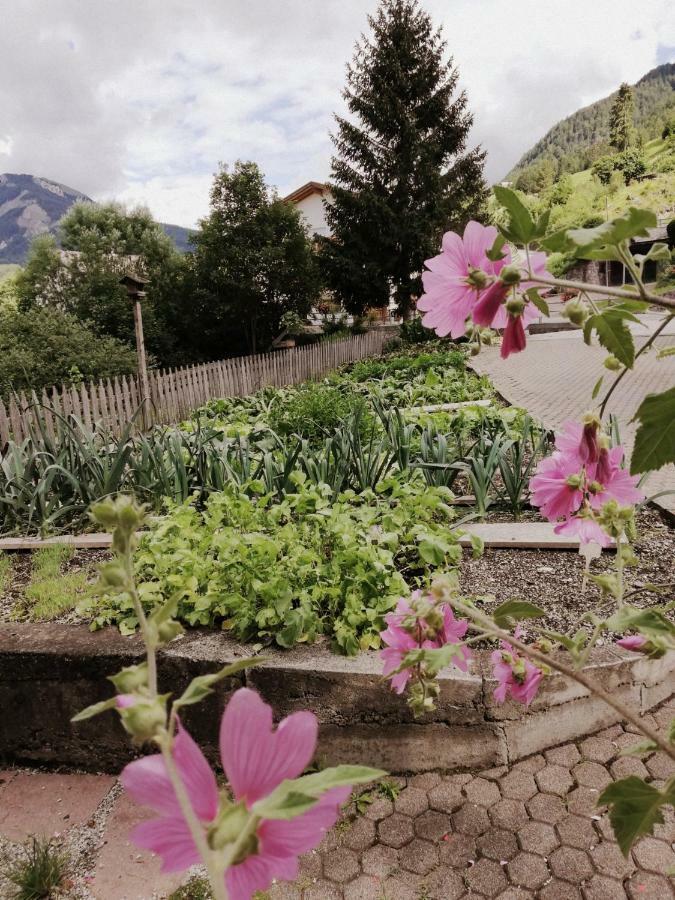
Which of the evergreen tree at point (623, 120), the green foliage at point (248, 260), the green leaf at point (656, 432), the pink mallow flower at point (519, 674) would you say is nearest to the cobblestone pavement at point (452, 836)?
the pink mallow flower at point (519, 674)

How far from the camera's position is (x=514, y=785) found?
6.64ft

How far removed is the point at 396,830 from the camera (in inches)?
74.8

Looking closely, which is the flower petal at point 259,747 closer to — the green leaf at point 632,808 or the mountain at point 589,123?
the green leaf at point 632,808

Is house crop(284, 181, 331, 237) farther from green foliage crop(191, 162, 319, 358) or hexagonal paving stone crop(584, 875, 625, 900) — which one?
hexagonal paving stone crop(584, 875, 625, 900)

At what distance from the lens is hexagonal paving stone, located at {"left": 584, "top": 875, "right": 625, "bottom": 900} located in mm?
1643

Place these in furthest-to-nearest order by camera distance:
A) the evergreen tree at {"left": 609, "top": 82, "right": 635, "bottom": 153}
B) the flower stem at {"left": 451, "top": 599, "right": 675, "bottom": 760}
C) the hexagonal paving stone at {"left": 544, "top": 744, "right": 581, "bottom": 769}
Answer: the evergreen tree at {"left": 609, "top": 82, "right": 635, "bottom": 153}
the hexagonal paving stone at {"left": 544, "top": 744, "right": 581, "bottom": 769}
the flower stem at {"left": 451, "top": 599, "right": 675, "bottom": 760}

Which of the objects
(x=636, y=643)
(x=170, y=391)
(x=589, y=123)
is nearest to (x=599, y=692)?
(x=636, y=643)

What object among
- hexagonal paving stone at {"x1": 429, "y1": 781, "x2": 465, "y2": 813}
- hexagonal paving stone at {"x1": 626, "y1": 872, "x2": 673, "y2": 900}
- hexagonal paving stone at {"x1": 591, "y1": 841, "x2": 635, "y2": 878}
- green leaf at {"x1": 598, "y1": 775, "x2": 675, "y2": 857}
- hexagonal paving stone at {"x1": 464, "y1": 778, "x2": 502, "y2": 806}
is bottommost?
hexagonal paving stone at {"x1": 591, "y1": 841, "x2": 635, "y2": 878}

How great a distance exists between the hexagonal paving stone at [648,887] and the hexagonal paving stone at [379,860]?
650mm

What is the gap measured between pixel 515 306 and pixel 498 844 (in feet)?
5.96

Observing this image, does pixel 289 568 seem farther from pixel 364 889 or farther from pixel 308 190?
pixel 308 190

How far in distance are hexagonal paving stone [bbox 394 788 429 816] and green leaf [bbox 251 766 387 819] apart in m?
1.89

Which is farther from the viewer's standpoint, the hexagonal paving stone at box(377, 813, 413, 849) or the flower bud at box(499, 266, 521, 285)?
the hexagonal paving stone at box(377, 813, 413, 849)

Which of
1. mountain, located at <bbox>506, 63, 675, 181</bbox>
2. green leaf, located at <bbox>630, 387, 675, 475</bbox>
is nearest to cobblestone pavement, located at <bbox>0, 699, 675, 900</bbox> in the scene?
green leaf, located at <bbox>630, 387, 675, 475</bbox>
